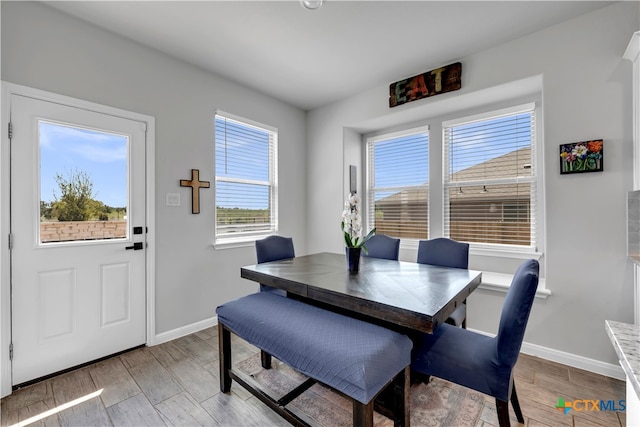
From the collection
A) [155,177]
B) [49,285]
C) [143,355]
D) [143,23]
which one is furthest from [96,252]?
[143,23]

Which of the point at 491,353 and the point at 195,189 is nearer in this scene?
the point at 491,353

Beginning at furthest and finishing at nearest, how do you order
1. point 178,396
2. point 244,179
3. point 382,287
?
point 244,179 < point 178,396 < point 382,287

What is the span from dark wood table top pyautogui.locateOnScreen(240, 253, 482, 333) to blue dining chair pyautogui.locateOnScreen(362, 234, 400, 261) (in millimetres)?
365

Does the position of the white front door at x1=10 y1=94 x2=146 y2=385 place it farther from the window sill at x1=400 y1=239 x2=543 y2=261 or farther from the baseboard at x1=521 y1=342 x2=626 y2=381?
the baseboard at x1=521 y1=342 x2=626 y2=381

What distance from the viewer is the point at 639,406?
3.28 feet

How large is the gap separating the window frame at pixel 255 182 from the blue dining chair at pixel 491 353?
2.34m

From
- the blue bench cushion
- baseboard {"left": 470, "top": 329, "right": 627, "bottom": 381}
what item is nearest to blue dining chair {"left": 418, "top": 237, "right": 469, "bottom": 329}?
baseboard {"left": 470, "top": 329, "right": 627, "bottom": 381}

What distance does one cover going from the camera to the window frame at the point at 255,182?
10.4ft

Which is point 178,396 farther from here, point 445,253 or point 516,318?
point 445,253

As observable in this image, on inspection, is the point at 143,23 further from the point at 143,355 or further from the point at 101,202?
the point at 143,355

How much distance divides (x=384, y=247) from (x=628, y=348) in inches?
72.3

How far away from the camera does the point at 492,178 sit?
3.03 metres

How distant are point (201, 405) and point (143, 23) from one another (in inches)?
115

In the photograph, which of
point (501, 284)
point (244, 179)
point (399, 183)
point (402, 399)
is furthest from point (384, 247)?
point (244, 179)
